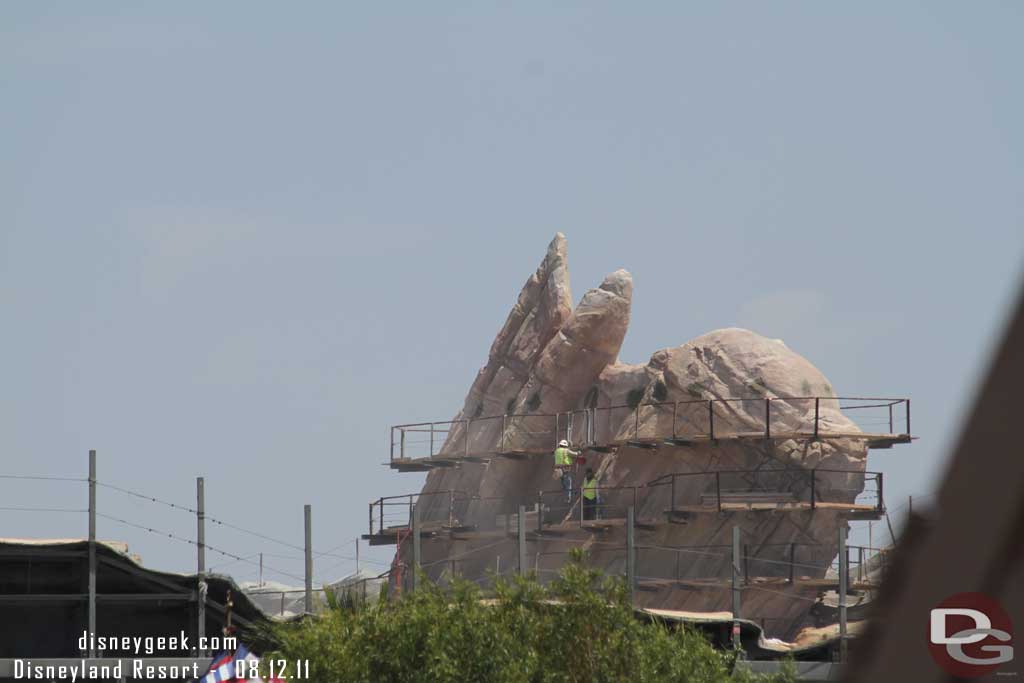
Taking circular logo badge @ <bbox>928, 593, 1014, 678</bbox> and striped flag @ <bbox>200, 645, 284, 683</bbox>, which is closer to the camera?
circular logo badge @ <bbox>928, 593, 1014, 678</bbox>

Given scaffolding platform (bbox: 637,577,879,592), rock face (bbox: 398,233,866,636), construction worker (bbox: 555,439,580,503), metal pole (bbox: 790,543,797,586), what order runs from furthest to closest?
construction worker (bbox: 555,439,580,503) → rock face (bbox: 398,233,866,636) → metal pole (bbox: 790,543,797,586) → scaffolding platform (bbox: 637,577,879,592)

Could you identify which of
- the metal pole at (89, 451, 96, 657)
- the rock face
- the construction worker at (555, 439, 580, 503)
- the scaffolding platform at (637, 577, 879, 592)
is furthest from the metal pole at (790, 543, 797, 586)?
the metal pole at (89, 451, 96, 657)

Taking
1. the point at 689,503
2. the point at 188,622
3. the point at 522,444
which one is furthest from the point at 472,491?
the point at 188,622

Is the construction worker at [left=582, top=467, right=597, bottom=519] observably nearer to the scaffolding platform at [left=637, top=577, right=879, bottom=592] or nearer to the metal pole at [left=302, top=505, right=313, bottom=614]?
the scaffolding platform at [left=637, top=577, right=879, bottom=592]

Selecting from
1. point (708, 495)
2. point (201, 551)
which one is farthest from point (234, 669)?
point (708, 495)

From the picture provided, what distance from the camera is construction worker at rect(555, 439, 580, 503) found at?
40469 millimetres

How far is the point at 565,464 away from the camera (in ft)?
133

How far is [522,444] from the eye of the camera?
4375 cm

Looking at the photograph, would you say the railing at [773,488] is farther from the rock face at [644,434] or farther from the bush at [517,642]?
the bush at [517,642]

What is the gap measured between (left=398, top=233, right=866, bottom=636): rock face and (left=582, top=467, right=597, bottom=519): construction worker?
651mm

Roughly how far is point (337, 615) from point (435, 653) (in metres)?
2.36

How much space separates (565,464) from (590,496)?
47.2 inches

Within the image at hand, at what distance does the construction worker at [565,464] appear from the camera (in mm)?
40469

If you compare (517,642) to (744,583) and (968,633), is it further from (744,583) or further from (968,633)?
(968,633)
